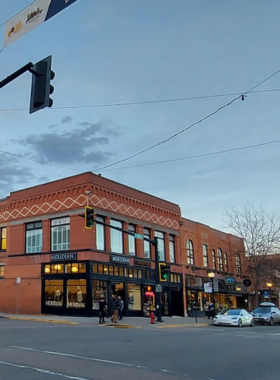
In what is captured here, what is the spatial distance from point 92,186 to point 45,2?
79.8ft

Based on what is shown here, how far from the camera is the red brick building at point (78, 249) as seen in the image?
31656 millimetres

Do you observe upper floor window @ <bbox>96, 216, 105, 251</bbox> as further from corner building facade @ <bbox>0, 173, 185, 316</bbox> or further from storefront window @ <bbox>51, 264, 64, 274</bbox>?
storefront window @ <bbox>51, 264, 64, 274</bbox>

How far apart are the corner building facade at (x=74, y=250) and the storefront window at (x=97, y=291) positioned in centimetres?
7

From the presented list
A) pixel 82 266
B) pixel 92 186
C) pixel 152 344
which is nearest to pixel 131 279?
pixel 82 266

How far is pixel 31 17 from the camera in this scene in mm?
8539

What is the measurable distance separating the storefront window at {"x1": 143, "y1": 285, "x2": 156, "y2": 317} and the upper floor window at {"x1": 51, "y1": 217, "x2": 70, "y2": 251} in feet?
27.7

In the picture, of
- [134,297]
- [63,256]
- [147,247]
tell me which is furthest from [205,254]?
[63,256]

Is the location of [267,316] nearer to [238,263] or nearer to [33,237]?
[33,237]

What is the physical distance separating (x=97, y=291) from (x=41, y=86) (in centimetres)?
2462

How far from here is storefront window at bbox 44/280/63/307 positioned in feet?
106

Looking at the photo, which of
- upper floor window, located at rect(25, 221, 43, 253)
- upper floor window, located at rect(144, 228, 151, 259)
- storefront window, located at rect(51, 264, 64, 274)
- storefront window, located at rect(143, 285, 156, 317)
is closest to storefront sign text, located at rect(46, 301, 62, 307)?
storefront window, located at rect(51, 264, 64, 274)

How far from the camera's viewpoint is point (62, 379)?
829 centimetres

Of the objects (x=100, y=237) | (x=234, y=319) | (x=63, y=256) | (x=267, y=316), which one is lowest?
(x=267, y=316)

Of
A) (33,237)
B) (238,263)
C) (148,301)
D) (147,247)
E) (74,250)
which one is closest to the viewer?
(74,250)
